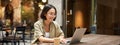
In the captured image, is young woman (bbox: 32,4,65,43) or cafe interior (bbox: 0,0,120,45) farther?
cafe interior (bbox: 0,0,120,45)

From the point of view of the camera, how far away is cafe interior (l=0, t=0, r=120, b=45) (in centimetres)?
1167

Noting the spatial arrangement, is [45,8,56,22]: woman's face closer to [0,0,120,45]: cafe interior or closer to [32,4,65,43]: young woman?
[32,4,65,43]: young woman

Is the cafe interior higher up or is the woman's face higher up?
the woman's face

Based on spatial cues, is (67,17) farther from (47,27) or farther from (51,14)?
(51,14)

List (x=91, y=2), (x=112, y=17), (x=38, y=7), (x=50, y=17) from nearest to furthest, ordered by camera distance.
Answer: (x=50, y=17), (x=112, y=17), (x=91, y=2), (x=38, y=7)

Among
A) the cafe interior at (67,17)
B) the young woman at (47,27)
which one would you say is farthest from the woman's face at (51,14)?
the cafe interior at (67,17)

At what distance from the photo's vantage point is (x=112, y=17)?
11672mm

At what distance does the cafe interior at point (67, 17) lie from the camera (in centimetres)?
1167

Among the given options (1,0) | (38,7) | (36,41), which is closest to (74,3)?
(38,7)

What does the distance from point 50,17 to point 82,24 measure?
940cm

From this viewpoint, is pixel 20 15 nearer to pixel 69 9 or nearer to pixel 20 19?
pixel 20 19

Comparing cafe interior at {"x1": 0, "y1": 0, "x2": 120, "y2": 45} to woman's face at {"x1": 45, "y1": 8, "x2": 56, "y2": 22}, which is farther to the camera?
cafe interior at {"x1": 0, "y1": 0, "x2": 120, "y2": 45}

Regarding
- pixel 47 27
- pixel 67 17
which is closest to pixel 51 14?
pixel 47 27

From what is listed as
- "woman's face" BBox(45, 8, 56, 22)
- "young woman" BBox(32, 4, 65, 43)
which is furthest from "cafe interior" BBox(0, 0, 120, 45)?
"woman's face" BBox(45, 8, 56, 22)
